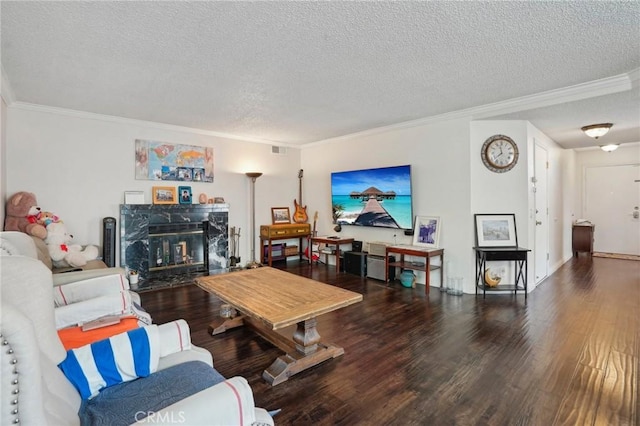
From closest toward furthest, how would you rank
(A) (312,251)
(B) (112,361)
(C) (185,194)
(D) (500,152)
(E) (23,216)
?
(B) (112,361)
(E) (23,216)
(D) (500,152)
(C) (185,194)
(A) (312,251)

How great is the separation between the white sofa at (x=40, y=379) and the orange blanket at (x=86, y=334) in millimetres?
481

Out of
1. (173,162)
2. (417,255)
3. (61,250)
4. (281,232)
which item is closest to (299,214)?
(281,232)

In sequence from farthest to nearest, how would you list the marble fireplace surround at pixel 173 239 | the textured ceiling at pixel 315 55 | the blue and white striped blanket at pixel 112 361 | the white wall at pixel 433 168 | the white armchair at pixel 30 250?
1. the marble fireplace surround at pixel 173 239
2. the white wall at pixel 433 168
3. the textured ceiling at pixel 315 55
4. the white armchair at pixel 30 250
5. the blue and white striped blanket at pixel 112 361

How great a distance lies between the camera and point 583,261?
637cm

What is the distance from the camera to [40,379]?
772 millimetres

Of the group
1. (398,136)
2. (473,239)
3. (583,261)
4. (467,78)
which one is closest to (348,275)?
(473,239)

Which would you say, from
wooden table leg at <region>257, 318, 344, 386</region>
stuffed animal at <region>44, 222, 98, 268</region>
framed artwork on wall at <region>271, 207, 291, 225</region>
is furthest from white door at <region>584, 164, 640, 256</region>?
stuffed animal at <region>44, 222, 98, 268</region>

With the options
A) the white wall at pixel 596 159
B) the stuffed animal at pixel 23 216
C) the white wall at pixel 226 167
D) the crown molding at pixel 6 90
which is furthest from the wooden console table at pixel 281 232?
the white wall at pixel 596 159

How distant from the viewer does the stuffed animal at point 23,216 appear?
348 centimetres

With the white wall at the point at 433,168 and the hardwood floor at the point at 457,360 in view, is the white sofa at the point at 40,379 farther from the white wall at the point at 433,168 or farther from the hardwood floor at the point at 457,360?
the white wall at the point at 433,168

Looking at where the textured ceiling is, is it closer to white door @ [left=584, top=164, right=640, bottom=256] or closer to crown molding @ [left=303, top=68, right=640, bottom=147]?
crown molding @ [left=303, top=68, right=640, bottom=147]

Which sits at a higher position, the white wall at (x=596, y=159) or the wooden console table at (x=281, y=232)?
the white wall at (x=596, y=159)

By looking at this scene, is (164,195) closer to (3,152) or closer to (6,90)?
(3,152)

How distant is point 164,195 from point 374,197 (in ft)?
11.0
